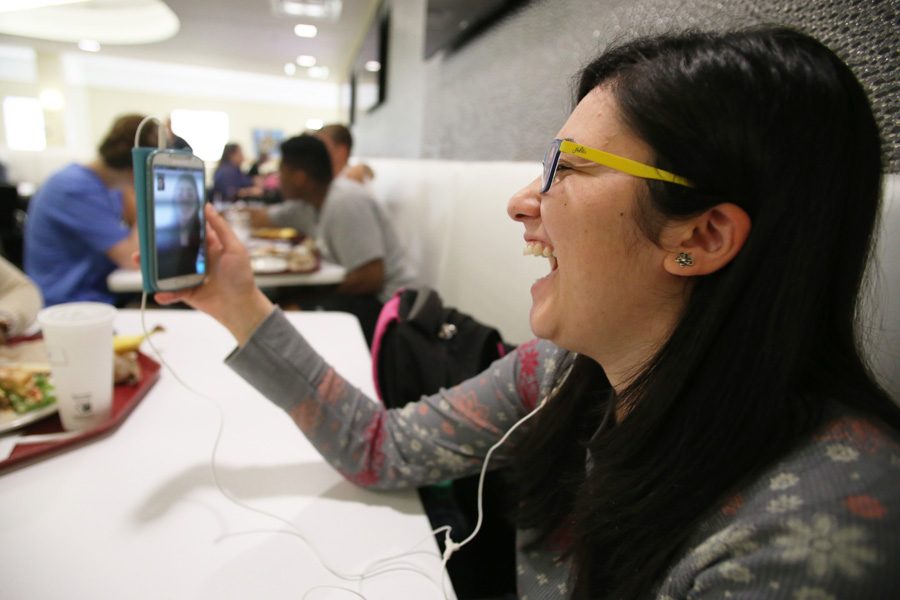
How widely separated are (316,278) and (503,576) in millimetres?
1572

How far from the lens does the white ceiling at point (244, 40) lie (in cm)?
457

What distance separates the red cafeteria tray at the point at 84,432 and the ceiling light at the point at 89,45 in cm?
795

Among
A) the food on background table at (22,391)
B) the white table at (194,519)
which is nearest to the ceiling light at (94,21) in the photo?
the food on background table at (22,391)

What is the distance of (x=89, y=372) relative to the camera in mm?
774

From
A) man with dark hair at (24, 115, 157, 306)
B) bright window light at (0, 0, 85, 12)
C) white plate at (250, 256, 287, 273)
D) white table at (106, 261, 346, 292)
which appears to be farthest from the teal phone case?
bright window light at (0, 0, 85, 12)

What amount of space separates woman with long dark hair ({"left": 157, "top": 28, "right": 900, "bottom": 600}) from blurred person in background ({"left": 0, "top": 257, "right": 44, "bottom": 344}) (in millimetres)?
1152

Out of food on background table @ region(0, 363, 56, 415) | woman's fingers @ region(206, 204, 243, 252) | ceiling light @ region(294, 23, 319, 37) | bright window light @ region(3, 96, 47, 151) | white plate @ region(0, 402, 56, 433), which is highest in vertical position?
ceiling light @ region(294, 23, 319, 37)

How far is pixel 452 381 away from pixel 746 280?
0.68 m

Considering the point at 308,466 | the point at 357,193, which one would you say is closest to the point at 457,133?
the point at 357,193

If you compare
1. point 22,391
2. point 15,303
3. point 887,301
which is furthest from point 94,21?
point 887,301

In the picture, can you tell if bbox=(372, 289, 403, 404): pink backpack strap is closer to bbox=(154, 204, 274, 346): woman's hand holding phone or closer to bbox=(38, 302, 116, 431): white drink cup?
bbox=(154, 204, 274, 346): woman's hand holding phone

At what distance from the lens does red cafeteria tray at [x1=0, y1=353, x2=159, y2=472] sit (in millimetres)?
704

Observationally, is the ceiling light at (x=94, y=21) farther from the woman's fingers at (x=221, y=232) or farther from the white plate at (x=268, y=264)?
the woman's fingers at (x=221, y=232)

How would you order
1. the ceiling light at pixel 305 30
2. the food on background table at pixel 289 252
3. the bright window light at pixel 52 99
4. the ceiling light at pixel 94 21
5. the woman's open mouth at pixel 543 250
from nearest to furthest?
the woman's open mouth at pixel 543 250 < the food on background table at pixel 289 252 < the ceiling light at pixel 305 30 < the ceiling light at pixel 94 21 < the bright window light at pixel 52 99
